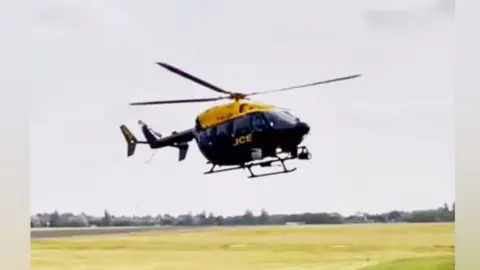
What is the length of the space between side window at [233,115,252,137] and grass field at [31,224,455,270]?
368 mm

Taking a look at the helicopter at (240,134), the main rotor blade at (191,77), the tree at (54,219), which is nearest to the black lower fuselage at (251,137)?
the helicopter at (240,134)

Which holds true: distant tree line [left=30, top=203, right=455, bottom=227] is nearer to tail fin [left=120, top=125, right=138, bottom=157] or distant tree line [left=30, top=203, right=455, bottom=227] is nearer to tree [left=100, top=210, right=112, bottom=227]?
tree [left=100, top=210, right=112, bottom=227]

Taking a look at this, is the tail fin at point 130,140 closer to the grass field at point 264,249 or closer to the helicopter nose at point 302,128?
the grass field at point 264,249

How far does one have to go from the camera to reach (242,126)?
314cm

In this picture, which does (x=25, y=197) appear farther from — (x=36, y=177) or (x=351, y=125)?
(x=351, y=125)

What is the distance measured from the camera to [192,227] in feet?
10.1

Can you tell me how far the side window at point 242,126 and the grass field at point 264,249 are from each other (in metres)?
0.37

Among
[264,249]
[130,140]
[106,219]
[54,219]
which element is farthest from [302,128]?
[54,219]

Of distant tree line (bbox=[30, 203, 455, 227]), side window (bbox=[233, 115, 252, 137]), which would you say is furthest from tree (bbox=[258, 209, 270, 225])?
side window (bbox=[233, 115, 252, 137])

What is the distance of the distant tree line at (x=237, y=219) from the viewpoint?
302cm

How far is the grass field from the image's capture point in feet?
10.0

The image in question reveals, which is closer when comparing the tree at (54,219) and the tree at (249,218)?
the tree at (54,219)

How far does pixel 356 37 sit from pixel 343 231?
0.75 metres

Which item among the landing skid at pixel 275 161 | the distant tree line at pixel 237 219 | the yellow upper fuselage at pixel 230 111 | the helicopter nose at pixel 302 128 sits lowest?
the distant tree line at pixel 237 219
